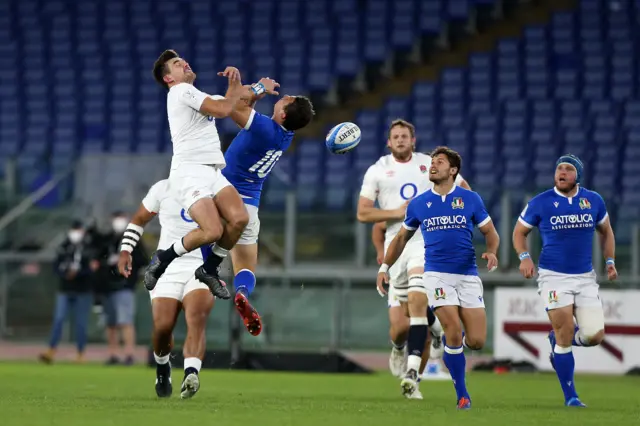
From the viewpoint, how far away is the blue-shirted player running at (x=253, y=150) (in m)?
11.0

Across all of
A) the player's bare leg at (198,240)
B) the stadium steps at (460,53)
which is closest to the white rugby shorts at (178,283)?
the player's bare leg at (198,240)

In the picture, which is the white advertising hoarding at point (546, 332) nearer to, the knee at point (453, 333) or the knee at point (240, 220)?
the knee at point (453, 333)

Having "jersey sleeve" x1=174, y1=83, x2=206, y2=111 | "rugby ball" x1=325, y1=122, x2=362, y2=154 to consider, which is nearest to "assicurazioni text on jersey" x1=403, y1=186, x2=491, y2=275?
"rugby ball" x1=325, y1=122, x2=362, y2=154

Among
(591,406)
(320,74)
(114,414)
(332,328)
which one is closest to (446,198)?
(591,406)

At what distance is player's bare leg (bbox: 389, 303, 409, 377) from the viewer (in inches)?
519

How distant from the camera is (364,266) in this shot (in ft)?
64.9

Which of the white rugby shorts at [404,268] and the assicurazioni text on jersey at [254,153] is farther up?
the assicurazioni text on jersey at [254,153]

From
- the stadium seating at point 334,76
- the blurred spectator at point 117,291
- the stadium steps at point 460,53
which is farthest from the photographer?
the stadium steps at point 460,53

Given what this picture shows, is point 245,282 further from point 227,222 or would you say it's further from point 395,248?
point 395,248

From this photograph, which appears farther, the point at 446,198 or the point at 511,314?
the point at 511,314

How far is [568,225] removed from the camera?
11.6 meters

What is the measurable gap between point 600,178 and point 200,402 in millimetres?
14091

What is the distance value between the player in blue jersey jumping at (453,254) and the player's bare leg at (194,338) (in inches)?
76.8

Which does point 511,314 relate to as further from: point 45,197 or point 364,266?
point 45,197
